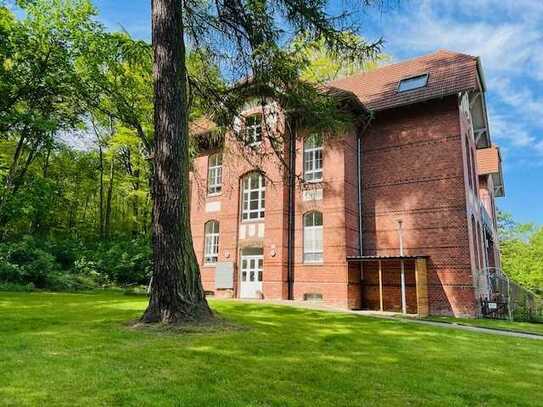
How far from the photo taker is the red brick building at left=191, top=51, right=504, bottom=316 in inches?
580

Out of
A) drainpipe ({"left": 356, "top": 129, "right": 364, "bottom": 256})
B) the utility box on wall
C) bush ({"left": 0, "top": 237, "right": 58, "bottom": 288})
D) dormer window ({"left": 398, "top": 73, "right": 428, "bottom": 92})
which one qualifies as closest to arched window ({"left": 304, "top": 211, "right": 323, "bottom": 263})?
drainpipe ({"left": 356, "top": 129, "right": 364, "bottom": 256})

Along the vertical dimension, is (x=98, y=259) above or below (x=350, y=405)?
above

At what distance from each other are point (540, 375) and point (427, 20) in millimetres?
5800

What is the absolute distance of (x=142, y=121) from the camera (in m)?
20.5

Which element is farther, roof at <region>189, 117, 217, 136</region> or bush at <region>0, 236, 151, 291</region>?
bush at <region>0, 236, 151, 291</region>

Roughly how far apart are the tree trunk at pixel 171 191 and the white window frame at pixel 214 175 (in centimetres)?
1256

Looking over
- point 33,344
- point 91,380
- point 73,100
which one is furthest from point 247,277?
point 91,380

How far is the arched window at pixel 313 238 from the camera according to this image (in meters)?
16.5

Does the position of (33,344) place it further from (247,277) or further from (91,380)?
(247,277)

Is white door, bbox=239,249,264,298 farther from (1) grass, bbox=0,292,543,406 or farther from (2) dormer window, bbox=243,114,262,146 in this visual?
(1) grass, bbox=0,292,543,406

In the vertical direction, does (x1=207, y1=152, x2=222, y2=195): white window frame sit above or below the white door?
above

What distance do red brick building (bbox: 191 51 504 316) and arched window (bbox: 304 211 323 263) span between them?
4 cm

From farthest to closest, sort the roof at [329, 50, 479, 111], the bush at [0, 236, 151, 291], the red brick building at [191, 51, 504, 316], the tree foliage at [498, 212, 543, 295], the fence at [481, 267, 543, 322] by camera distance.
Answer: the tree foliage at [498, 212, 543, 295]
the bush at [0, 236, 151, 291]
the roof at [329, 50, 479, 111]
the red brick building at [191, 51, 504, 316]
the fence at [481, 267, 543, 322]

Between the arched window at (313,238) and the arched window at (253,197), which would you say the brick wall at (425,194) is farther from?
the arched window at (253,197)
